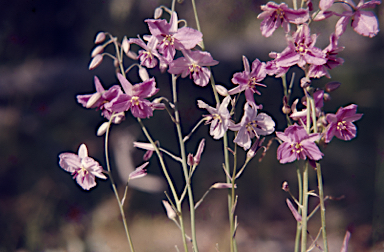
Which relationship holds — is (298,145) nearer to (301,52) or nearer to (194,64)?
(301,52)

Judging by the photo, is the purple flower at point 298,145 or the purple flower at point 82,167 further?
the purple flower at point 82,167

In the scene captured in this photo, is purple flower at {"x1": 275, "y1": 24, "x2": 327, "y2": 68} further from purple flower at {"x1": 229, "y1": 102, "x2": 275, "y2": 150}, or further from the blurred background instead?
the blurred background

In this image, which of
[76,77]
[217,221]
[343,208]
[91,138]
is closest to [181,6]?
[76,77]

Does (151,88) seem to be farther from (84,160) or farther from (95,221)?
(95,221)

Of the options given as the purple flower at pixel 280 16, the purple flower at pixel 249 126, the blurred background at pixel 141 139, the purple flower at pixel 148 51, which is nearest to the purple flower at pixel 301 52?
the purple flower at pixel 280 16

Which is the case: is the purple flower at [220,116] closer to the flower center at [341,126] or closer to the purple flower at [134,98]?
the purple flower at [134,98]

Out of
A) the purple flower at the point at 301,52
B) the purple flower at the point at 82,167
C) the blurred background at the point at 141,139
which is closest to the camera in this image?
the purple flower at the point at 301,52
